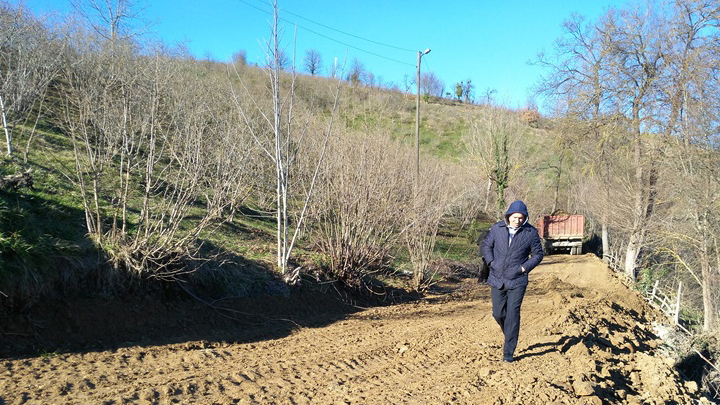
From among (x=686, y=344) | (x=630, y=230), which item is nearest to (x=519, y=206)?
(x=686, y=344)

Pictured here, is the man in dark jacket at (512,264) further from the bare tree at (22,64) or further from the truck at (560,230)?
the truck at (560,230)

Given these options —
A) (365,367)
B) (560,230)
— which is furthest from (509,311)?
(560,230)

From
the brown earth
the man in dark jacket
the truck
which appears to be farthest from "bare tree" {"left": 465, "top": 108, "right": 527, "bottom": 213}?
the man in dark jacket

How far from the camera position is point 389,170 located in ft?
32.3

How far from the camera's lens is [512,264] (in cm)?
498

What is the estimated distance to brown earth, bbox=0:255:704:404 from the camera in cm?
409

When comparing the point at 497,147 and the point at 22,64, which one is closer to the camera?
the point at 22,64

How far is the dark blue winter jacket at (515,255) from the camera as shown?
195 inches

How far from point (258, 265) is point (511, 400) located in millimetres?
5397

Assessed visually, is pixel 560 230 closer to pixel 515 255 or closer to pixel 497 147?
pixel 497 147

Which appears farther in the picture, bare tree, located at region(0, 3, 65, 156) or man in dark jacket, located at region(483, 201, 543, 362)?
bare tree, located at region(0, 3, 65, 156)

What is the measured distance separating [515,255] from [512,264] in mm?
101

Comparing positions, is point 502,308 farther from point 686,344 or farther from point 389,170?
point 686,344

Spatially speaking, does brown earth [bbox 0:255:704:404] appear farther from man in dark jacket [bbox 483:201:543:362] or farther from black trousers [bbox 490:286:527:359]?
man in dark jacket [bbox 483:201:543:362]
